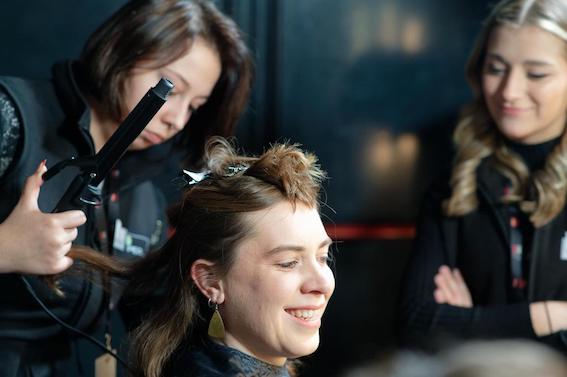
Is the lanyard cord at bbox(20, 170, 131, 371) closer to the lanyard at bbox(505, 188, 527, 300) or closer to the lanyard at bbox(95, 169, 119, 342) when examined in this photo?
the lanyard at bbox(95, 169, 119, 342)

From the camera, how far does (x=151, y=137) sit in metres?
2.11

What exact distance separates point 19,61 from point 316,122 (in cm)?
96

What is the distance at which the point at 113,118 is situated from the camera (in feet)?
6.77

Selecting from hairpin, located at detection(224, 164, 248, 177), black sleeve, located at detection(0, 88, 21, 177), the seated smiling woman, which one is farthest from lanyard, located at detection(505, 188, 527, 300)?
black sleeve, located at detection(0, 88, 21, 177)

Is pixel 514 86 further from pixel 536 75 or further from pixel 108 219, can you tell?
pixel 108 219

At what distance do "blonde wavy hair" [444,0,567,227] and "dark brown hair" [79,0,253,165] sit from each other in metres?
0.69

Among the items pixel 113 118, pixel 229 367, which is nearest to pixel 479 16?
pixel 113 118

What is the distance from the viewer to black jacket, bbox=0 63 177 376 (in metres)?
1.90

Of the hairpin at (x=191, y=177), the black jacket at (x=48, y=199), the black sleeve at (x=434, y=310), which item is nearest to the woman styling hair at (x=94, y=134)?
the black jacket at (x=48, y=199)

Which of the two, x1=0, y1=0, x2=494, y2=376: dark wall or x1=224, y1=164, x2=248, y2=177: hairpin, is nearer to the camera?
x1=224, y1=164, x2=248, y2=177: hairpin

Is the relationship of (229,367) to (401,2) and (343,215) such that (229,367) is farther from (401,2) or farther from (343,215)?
(401,2)

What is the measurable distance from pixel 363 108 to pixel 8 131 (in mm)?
1356

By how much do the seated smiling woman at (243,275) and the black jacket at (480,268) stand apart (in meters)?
0.67

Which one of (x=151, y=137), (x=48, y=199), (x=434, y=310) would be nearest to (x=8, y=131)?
(x=48, y=199)
